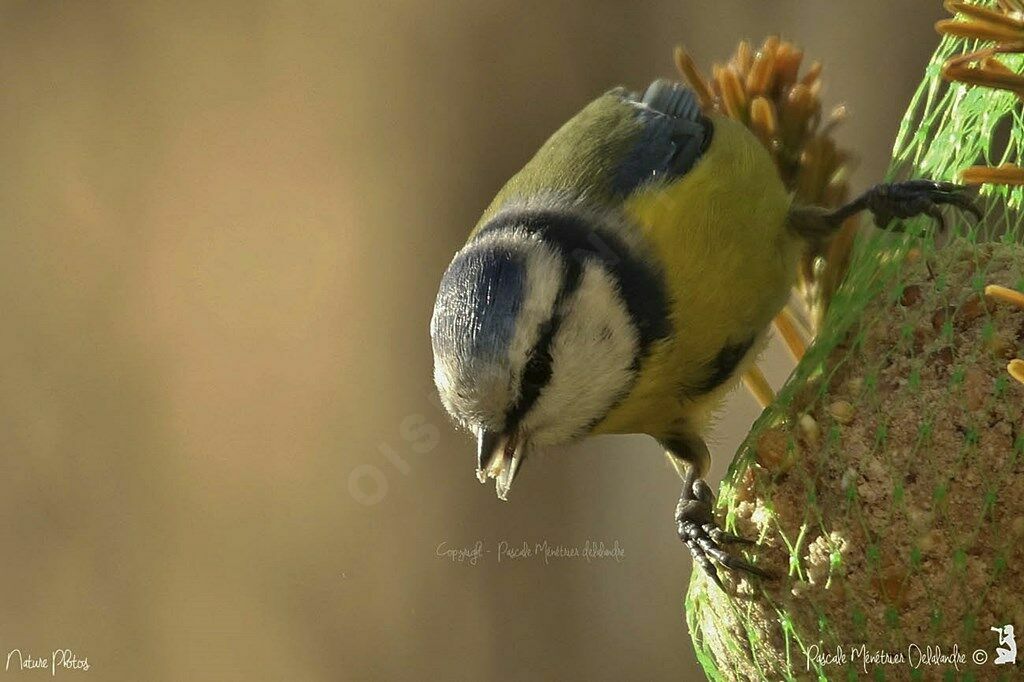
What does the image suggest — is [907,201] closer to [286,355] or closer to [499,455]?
[499,455]

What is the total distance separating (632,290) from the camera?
1.54 meters

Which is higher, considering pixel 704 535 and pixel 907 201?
pixel 907 201

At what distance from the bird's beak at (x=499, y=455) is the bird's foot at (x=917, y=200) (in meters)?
0.50

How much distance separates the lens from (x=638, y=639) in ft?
10.5

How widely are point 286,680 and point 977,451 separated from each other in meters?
2.41

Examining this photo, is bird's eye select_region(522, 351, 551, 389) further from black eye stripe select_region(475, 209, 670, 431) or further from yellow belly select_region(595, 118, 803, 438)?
yellow belly select_region(595, 118, 803, 438)

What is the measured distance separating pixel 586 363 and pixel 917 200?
1.37 ft

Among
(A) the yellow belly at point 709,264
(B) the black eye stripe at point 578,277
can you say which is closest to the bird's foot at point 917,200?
(A) the yellow belly at point 709,264

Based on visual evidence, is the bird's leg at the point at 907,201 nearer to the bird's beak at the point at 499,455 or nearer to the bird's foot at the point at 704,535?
the bird's foot at the point at 704,535

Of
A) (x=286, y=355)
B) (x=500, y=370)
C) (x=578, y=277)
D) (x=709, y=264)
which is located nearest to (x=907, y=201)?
(x=709, y=264)

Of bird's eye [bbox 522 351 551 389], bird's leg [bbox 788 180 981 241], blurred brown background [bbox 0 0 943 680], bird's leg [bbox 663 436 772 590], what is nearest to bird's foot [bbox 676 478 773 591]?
bird's leg [bbox 663 436 772 590]

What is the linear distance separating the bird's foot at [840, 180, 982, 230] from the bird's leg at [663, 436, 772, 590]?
0.39m

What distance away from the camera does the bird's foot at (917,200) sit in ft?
4.56

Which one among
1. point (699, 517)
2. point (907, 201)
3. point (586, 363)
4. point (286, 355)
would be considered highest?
point (907, 201)
